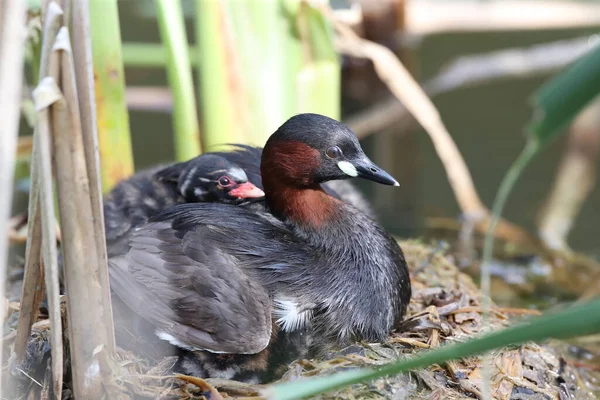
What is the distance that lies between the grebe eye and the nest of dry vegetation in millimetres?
684

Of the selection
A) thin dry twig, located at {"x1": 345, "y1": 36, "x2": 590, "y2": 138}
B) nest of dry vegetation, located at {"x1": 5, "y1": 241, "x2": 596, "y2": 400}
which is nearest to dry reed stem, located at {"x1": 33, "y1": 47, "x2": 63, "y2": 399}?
nest of dry vegetation, located at {"x1": 5, "y1": 241, "x2": 596, "y2": 400}

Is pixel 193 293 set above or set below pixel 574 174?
above

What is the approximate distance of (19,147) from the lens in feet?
14.3

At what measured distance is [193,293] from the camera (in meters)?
2.70

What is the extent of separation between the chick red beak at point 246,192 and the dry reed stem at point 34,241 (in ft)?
3.63

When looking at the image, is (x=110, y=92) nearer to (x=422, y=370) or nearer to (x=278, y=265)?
(x=278, y=265)

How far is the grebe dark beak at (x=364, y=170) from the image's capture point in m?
2.86

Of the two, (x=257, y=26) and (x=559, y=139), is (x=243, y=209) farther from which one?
(x=559, y=139)

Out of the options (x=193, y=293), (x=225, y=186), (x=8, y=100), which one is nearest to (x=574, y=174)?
(x=225, y=186)

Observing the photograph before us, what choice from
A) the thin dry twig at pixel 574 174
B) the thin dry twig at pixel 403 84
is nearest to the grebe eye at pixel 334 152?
the thin dry twig at pixel 403 84

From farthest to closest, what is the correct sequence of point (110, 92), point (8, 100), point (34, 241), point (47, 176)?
point (110, 92) → point (34, 241) → point (47, 176) → point (8, 100)

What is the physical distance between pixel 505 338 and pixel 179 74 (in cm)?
269

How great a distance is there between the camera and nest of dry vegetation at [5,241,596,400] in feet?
8.26

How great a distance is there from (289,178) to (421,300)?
868mm
